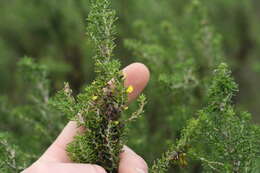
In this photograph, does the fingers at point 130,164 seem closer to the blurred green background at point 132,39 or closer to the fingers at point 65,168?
the fingers at point 65,168

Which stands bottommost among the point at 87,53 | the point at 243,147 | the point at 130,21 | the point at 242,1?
the point at 243,147

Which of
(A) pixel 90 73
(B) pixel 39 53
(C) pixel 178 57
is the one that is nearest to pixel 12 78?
(B) pixel 39 53

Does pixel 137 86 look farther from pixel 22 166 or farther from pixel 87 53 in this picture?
pixel 87 53

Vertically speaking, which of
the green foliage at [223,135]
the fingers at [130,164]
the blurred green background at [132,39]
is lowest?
the fingers at [130,164]

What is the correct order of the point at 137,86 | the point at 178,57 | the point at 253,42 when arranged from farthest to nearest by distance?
the point at 253,42, the point at 178,57, the point at 137,86

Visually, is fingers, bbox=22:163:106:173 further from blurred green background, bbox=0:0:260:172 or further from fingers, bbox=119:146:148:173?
blurred green background, bbox=0:0:260:172

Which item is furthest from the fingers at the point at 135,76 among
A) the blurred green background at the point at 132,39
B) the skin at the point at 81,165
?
the blurred green background at the point at 132,39

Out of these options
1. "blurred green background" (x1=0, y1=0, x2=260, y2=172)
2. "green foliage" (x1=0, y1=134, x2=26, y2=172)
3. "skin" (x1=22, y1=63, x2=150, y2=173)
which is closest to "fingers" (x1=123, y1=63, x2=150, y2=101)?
"skin" (x1=22, y1=63, x2=150, y2=173)
